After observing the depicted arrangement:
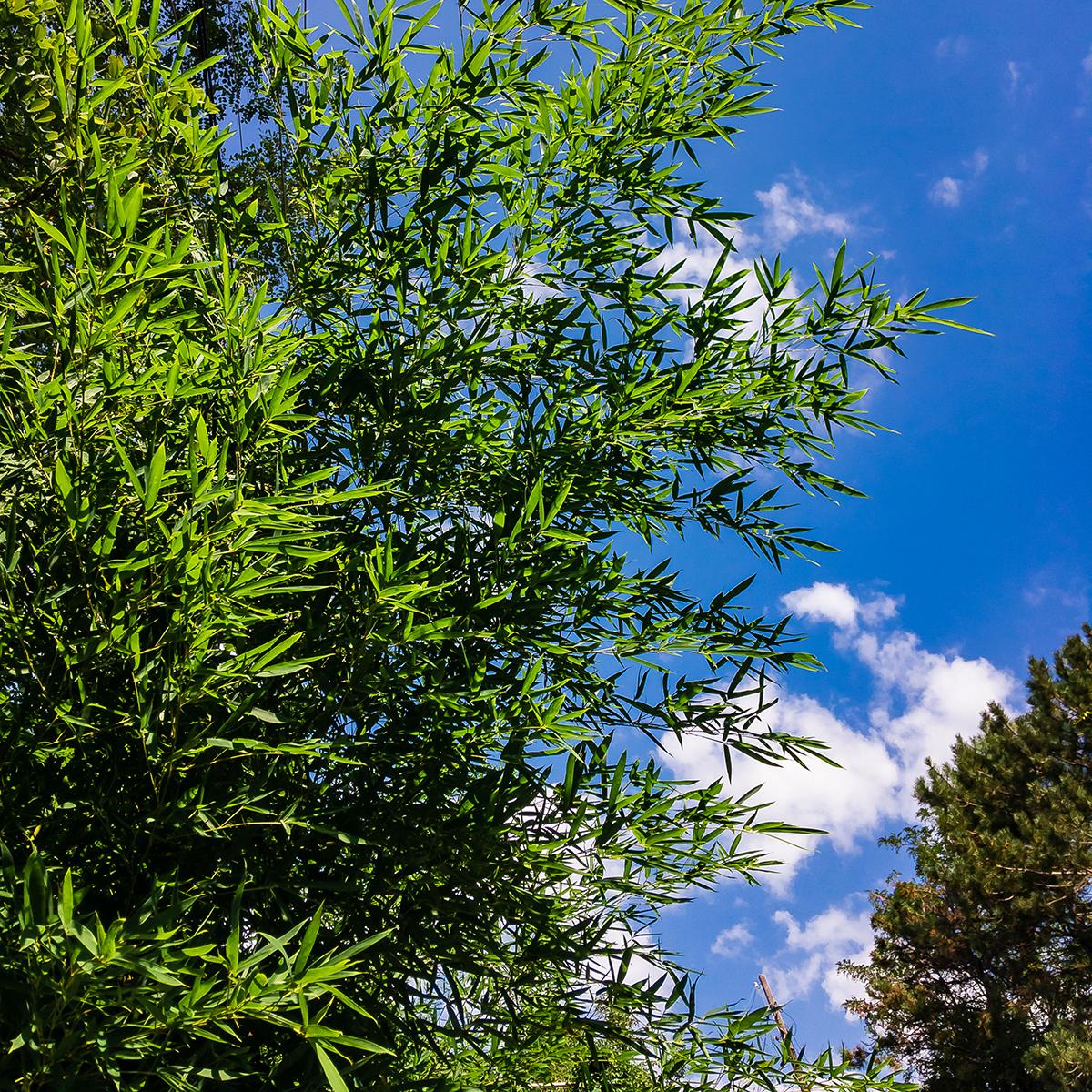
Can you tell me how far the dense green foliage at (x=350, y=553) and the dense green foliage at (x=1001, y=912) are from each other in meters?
9.29

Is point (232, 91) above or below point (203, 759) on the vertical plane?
above

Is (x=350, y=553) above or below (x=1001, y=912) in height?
below

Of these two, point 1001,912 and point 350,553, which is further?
point 1001,912

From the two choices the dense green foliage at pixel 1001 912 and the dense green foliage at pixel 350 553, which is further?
the dense green foliage at pixel 1001 912

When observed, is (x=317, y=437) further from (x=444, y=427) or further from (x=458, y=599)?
(x=458, y=599)

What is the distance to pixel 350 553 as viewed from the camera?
2.21 meters

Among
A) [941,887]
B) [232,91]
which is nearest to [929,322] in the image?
[232,91]

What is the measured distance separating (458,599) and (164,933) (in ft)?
3.19

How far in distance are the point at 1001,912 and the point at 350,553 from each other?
10986 mm

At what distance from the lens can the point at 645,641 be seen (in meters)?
2.24

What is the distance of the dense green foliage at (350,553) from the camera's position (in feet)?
5.70

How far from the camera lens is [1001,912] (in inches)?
413

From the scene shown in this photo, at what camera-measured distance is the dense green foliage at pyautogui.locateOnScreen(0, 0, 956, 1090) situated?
68.4 inches

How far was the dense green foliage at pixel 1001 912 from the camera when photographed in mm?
10000
